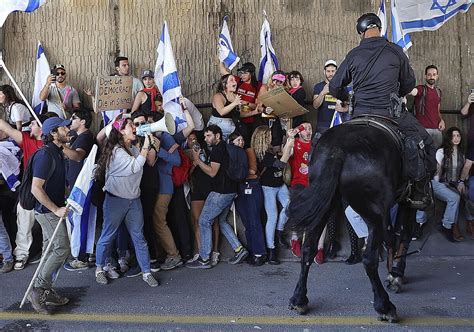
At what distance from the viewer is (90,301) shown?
655 cm

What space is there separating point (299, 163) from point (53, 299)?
3.90 m

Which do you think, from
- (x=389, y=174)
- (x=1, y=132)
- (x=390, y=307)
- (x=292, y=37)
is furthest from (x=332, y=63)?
(x=1, y=132)

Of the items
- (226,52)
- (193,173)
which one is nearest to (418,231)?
(193,173)

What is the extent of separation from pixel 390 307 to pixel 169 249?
3.32 m

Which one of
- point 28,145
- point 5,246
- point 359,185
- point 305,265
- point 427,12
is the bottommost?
point 5,246

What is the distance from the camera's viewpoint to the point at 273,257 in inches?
323

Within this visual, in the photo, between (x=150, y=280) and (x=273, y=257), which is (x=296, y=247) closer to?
(x=273, y=257)

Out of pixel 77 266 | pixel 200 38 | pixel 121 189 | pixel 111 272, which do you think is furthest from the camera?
pixel 200 38

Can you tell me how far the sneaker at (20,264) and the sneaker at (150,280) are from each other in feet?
6.24

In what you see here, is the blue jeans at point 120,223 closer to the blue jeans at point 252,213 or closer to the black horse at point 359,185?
the blue jeans at point 252,213

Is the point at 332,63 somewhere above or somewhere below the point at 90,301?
above

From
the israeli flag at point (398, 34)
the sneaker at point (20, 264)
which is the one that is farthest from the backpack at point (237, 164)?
the sneaker at point (20, 264)

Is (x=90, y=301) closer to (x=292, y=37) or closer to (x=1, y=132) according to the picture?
(x=1, y=132)

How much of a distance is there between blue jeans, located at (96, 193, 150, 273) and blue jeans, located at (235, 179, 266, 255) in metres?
1.69
